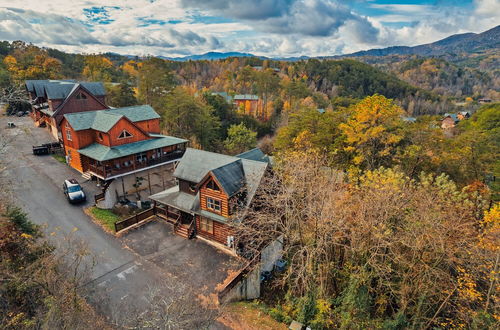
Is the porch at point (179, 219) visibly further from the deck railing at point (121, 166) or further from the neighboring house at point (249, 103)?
the neighboring house at point (249, 103)

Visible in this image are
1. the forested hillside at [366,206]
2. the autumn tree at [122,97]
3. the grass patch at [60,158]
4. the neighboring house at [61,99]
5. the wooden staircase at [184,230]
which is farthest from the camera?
the autumn tree at [122,97]

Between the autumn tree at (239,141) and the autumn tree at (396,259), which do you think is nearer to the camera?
the autumn tree at (396,259)

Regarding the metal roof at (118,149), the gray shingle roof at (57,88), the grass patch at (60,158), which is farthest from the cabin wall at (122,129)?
the gray shingle roof at (57,88)

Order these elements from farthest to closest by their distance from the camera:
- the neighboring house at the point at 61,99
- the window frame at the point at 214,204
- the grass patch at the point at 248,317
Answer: the neighboring house at the point at 61,99, the window frame at the point at 214,204, the grass patch at the point at 248,317

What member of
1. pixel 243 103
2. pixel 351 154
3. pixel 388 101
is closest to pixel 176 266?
pixel 351 154

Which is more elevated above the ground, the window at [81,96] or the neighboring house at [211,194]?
the window at [81,96]

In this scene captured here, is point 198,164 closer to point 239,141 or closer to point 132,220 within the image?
point 132,220

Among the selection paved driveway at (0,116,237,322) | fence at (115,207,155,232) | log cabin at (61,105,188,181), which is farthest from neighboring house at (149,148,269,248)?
log cabin at (61,105,188,181)
